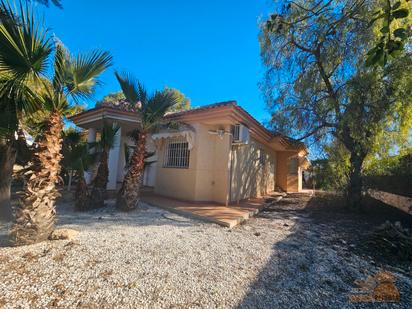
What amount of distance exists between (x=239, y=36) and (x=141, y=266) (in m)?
12.5

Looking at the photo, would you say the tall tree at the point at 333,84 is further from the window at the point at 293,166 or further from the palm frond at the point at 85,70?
the window at the point at 293,166

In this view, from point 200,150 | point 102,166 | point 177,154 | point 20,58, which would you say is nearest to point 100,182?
point 102,166

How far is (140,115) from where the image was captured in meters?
8.66

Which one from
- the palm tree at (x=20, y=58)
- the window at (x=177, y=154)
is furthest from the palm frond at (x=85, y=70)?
the window at (x=177, y=154)

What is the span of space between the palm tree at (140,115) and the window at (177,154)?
3.61m

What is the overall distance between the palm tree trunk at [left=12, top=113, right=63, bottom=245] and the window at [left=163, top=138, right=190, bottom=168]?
7.36 m

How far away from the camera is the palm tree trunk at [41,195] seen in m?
4.84

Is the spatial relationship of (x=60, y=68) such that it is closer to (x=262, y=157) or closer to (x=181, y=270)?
(x=181, y=270)

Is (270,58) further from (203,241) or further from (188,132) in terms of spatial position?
(203,241)

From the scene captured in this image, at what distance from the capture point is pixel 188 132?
37.3 ft

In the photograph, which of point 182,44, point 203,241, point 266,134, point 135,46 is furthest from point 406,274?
point 135,46

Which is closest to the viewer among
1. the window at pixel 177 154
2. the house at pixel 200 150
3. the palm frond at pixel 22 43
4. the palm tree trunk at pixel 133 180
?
the palm frond at pixel 22 43

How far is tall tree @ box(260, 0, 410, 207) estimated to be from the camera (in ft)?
30.8

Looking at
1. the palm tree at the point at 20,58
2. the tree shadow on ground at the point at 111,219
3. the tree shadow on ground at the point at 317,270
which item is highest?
the palm tree at the point at 20,58
